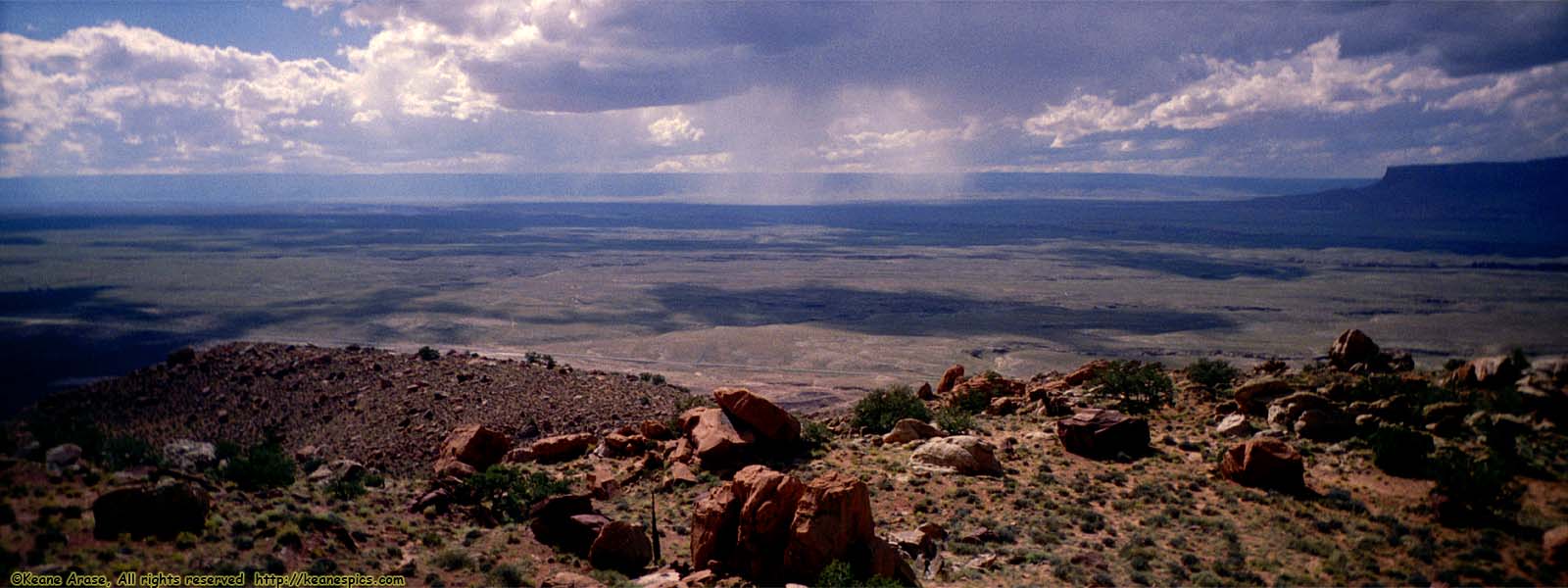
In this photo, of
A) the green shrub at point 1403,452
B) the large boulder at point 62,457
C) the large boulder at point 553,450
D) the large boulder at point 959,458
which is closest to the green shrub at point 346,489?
the large boulder at point 62,457

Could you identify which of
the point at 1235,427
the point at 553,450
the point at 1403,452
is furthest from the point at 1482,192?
the point at 553,450

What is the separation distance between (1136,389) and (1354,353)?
311 inches

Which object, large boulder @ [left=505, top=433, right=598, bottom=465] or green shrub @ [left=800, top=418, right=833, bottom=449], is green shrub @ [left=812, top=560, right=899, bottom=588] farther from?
large boulder @ [left=505, top=433, right=598, bottom=465]

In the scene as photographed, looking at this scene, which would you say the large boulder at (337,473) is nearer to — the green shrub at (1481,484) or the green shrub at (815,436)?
the green shrub at (815,436)

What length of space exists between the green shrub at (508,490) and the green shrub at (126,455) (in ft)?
20.1

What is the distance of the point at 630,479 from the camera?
803 inches

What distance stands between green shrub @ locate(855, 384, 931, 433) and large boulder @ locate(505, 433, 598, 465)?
9.09 metres

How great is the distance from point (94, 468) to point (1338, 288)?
4868 inches

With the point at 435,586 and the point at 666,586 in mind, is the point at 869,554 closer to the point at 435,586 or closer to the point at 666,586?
the point at 666,586

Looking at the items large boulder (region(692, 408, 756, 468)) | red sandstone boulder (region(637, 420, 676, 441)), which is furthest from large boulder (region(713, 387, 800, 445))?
red sandstone boulder (region(637, 420, 676, 441))

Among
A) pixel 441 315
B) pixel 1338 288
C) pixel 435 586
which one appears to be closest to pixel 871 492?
pixel 435 586

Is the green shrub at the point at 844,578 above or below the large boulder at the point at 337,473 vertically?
above

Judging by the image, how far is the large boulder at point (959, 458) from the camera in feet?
60.7

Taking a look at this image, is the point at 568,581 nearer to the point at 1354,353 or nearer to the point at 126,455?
the point at 126,455
